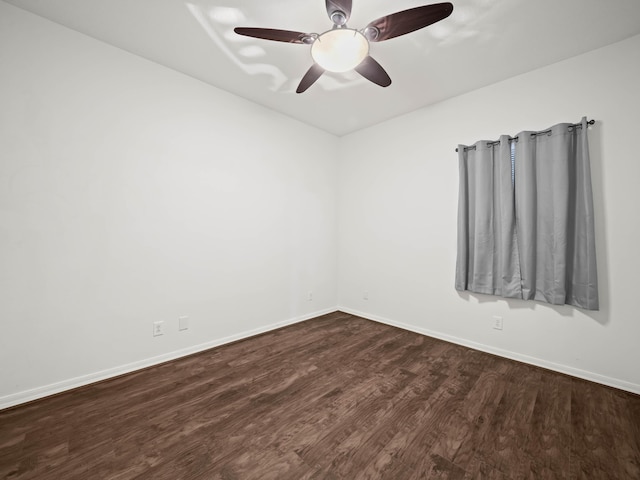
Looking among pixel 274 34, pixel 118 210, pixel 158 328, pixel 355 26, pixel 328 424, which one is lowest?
pixel 328 424

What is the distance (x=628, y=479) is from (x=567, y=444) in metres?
0.25

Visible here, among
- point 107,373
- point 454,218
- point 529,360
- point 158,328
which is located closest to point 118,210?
point 158,328

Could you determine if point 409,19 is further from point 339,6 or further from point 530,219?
point 530,219

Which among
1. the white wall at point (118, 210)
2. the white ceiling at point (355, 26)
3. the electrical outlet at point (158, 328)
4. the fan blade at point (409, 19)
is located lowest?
the electrical outlet at point (158, 328)

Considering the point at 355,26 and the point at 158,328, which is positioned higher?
the point at 355,26

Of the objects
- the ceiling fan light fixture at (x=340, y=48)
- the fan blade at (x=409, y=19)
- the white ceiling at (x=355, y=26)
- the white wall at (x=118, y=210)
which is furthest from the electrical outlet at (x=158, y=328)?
the fan blade at (x=409, y=19)

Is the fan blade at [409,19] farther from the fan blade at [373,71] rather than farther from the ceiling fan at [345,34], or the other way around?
the fan blade at [373,71]

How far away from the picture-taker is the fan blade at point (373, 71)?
76.3 inches

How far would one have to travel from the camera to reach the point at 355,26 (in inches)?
80.4

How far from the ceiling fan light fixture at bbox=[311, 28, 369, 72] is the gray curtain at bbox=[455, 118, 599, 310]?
5.94 feet

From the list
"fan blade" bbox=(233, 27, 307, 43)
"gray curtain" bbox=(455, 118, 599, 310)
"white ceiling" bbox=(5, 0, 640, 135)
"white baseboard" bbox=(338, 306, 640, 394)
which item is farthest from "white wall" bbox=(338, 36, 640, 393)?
"fan blade" bbox=(233, 27, 307, 43)

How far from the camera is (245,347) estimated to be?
114 inches

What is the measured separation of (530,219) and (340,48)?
2266 millimetres

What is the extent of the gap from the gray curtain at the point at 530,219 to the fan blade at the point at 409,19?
165 centimetres
